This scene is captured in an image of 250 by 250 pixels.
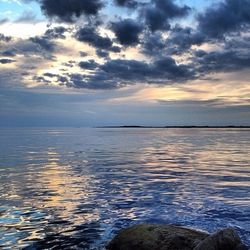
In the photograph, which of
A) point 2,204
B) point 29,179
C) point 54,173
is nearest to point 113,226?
point 2,204

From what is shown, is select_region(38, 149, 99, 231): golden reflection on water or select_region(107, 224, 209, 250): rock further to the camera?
select_region(38, 149, 99, 231): golden reflection on water

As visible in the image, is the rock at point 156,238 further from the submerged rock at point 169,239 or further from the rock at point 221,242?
the rock at point 221,242

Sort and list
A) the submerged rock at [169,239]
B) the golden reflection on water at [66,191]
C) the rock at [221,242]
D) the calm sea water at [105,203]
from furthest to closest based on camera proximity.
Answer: the golden reflection on water at [66,191]
the calm sea water at [105,203]
the submerged rock at [169,239]
the rock at [221,242]

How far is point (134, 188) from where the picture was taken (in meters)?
22.8

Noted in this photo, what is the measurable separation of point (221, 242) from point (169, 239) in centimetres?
171

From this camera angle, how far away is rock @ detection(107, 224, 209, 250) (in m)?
10.9

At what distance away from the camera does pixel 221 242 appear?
32.9 feet

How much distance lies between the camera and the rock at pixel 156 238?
10930mm

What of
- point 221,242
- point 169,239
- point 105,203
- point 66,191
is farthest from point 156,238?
point 66,191

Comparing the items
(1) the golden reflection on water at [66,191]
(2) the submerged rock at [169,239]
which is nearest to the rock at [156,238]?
(2) the submerged rock at [169,239]

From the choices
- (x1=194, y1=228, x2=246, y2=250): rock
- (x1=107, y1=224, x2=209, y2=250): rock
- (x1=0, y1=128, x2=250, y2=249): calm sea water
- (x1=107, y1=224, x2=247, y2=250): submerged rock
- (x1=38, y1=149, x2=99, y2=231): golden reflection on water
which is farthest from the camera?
(x1=38, y1=149, x2=99, y2=231): golden reflection on water

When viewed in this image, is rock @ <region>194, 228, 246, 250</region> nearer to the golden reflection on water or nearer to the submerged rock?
the submerged rock

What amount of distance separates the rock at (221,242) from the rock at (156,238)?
2.95 ft

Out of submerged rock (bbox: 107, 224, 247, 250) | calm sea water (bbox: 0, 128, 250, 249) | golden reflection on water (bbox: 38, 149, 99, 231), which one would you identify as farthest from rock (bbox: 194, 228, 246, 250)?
golden reflection on water (bbox: 38, 149, 99, 231)
